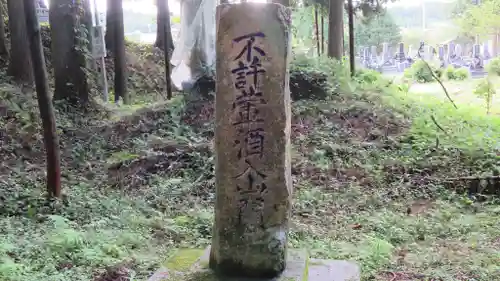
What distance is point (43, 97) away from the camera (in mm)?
5934

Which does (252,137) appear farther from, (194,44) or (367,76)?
(367,76)

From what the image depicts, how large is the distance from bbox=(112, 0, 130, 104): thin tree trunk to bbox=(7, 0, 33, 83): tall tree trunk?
2.25 meters

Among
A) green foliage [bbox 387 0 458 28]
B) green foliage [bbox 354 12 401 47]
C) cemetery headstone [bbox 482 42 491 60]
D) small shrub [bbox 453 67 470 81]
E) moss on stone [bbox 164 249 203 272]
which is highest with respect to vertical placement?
green foliage [bbox 387 0 458 28]

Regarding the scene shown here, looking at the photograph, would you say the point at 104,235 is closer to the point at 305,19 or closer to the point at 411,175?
the point at 411,175

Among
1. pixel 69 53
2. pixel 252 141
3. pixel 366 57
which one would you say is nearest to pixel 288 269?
pixel 252 141

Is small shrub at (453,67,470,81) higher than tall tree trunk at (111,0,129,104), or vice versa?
tall tree trunk at (111,0,129,104)

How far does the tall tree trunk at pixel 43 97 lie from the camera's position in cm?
579

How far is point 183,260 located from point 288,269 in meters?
0.93

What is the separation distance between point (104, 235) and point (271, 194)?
249 centimetres

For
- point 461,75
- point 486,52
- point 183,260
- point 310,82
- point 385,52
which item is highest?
point 385,52

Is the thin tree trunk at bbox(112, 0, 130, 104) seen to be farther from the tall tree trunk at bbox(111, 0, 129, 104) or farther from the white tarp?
the white tarp

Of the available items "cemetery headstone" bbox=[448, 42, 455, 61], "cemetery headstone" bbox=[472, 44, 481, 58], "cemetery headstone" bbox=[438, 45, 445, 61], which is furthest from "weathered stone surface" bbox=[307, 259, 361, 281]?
"cemetery headstone" bbox=[438, 45, 445, 61]

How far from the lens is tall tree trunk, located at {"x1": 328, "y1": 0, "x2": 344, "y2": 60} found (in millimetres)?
14242

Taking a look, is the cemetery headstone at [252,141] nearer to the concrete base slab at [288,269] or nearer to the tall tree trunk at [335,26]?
the concrete base slab at [288,269]
